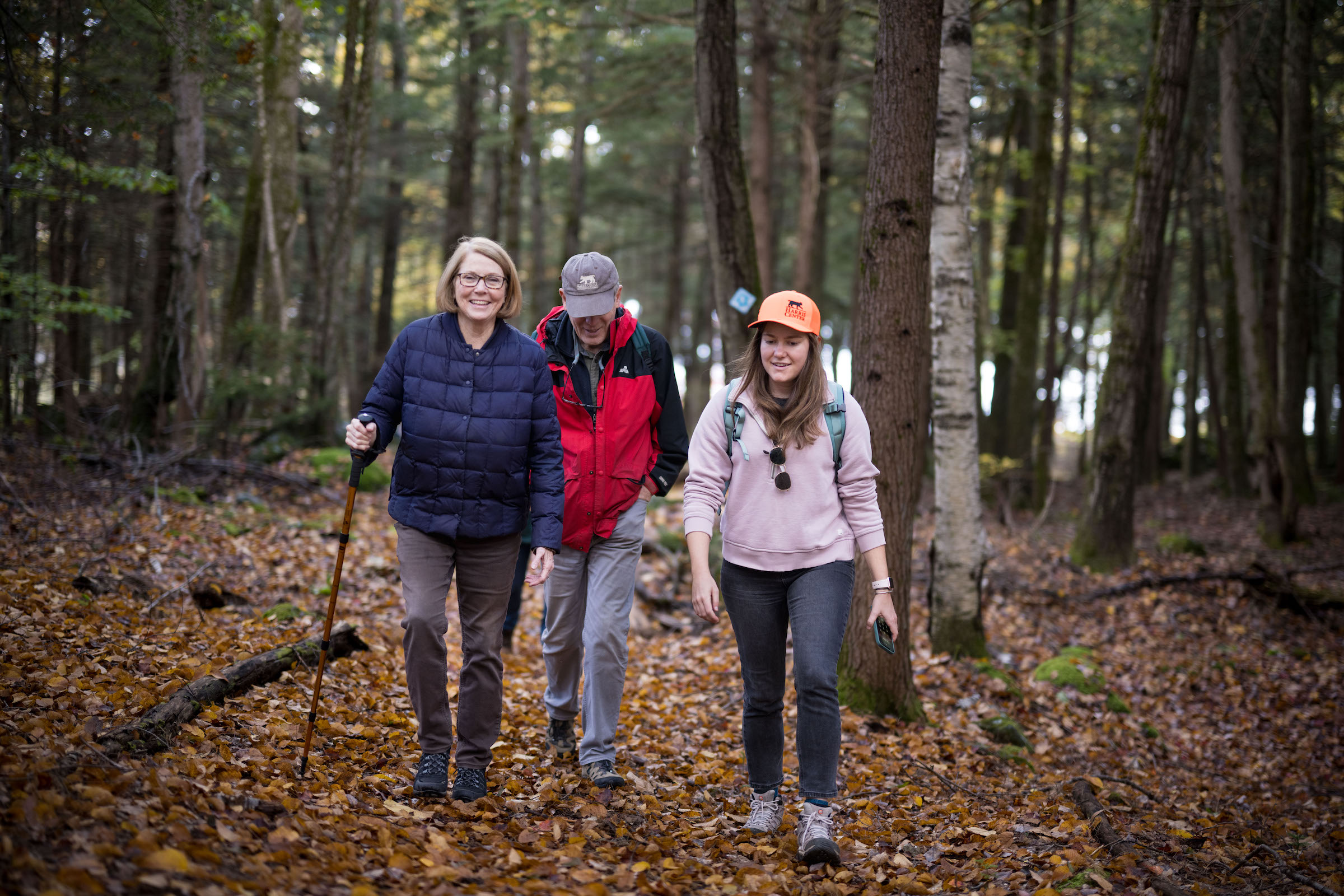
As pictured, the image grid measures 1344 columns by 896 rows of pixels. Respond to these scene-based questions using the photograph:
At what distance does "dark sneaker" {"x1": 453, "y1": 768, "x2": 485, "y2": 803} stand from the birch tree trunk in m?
4.65

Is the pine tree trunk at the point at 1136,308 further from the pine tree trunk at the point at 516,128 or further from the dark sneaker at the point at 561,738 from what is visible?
the pine tree trunk at the point at 516,128

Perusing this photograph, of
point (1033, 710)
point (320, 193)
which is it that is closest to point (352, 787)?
point (1033, 710)

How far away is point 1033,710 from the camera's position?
6781 millimetres

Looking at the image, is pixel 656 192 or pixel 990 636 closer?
pixel 990 636

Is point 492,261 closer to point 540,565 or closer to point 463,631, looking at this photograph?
point 540,565

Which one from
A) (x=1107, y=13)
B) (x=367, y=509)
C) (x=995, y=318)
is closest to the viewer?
(x=367, y=509)

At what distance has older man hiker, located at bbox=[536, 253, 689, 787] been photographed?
169 inches

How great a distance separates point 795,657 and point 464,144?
1829 centimetres

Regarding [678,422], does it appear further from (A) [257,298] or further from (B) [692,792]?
(A) [257,298]

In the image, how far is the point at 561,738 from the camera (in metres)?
4.75

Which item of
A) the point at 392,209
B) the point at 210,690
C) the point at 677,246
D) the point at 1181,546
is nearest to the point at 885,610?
the point at 210,690

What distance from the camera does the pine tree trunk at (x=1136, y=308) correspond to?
10.6 meters

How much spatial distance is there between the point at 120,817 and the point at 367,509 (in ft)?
28.9

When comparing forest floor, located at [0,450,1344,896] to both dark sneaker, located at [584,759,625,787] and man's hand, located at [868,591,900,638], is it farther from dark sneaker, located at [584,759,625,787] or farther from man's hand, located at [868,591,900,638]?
man's hand, located at [868,591,900,638]
